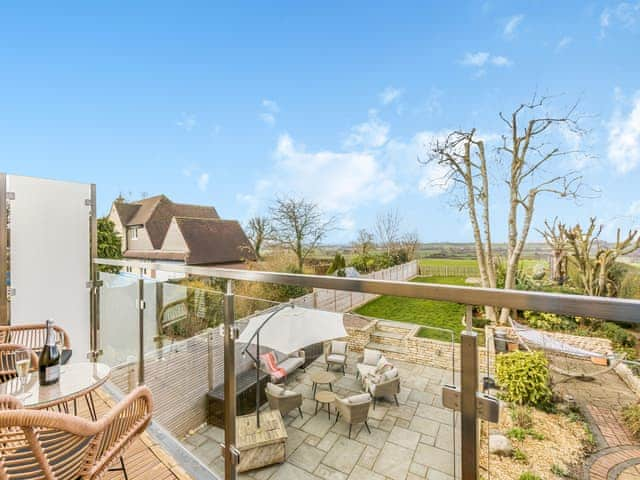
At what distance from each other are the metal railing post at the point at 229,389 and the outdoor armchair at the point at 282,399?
0.75m

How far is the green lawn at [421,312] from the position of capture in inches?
39.4

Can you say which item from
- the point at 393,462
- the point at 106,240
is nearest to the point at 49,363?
the point at 393,462

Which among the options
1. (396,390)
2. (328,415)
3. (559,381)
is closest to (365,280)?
(559,381)

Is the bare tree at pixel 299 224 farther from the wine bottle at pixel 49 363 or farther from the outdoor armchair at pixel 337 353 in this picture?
the wine bottle at pixel 49 363

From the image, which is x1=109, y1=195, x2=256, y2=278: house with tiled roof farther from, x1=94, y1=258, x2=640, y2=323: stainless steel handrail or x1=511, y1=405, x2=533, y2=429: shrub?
x1=511, y1=405, x2=533, y2=429: shrub

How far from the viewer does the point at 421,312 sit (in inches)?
52.1

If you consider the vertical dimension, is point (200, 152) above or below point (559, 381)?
above

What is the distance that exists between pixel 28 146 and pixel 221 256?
8686mm

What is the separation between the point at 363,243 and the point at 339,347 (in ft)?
53.6

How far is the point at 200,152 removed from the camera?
17875 millimetres

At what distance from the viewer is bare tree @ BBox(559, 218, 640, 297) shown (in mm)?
8680

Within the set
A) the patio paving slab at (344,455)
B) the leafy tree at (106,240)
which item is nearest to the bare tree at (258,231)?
Result: the leafy tree at (106,240)

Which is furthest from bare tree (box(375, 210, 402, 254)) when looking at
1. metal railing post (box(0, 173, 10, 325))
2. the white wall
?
metal railing post (box(0, 173, 10, 325))

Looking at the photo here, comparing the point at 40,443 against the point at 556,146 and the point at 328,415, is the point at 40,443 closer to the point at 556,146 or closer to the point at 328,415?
the point at 328,415
